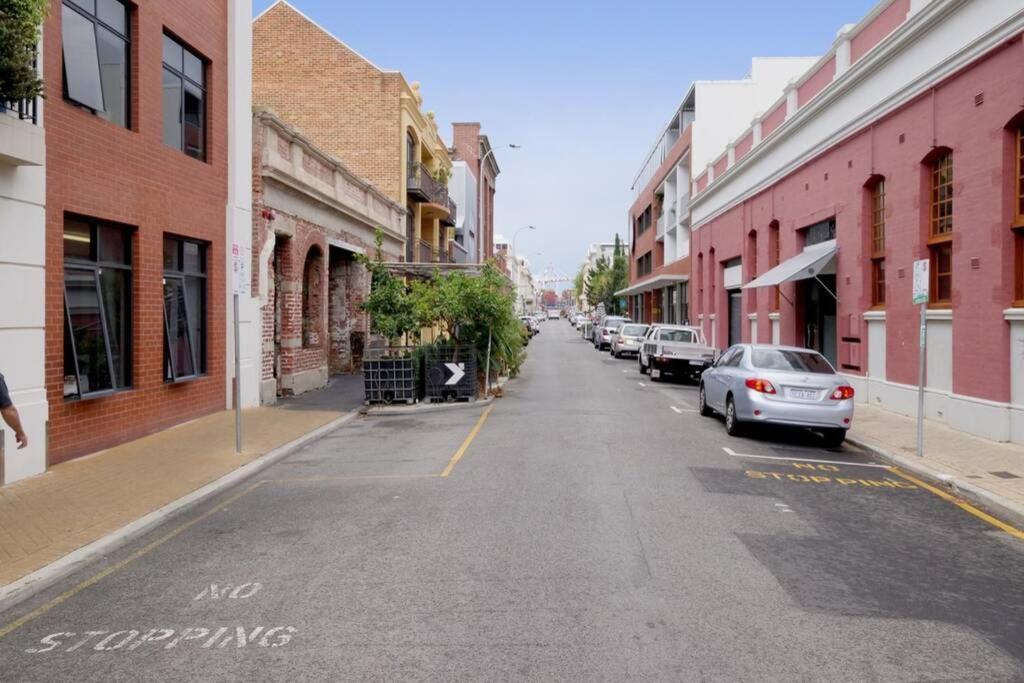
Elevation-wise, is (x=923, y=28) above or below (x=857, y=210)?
above

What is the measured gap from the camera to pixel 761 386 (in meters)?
12.3

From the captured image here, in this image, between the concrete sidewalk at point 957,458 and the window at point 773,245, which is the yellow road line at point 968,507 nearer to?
the concrete sidewalk at point 957,458

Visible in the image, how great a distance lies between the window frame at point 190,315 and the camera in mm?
13055

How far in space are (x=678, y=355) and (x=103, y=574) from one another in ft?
61.3

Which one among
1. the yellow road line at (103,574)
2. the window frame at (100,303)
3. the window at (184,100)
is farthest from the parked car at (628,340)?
the yellow road line at (103,574)

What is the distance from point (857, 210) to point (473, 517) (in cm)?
1431

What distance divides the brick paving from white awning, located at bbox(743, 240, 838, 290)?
5.32m

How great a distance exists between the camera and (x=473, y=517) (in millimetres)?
7441

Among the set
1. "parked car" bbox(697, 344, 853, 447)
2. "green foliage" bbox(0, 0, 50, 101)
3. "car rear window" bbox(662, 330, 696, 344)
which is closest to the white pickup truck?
"car rear window" bbox(662, 330, 696, 344)

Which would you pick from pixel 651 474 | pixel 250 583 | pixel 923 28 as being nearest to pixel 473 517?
pixel 250 583

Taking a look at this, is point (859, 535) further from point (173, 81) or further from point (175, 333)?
point (173, 81)

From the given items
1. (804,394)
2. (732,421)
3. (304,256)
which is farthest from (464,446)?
(304,256)

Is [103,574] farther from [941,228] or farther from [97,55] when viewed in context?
[941,228]

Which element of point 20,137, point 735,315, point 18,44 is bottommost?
point 735,315
